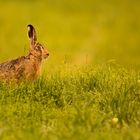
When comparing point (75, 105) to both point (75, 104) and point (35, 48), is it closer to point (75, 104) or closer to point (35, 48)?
A: point (75, 104)

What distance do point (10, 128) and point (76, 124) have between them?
637 millimetres

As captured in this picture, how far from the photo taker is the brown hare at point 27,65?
987cm

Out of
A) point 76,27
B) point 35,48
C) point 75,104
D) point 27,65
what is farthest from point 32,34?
point 76,27

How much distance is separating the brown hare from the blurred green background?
1150cm

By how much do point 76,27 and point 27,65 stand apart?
63.3 feet

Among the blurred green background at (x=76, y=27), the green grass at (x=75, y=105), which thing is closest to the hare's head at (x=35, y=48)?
the green grass at (x=75, y=105)

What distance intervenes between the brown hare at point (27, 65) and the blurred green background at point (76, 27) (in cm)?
1150

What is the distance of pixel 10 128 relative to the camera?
7.85 metres

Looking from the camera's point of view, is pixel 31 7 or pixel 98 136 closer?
pixel 98 136

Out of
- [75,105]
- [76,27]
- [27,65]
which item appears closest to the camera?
[75,105]

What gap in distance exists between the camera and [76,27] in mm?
29281

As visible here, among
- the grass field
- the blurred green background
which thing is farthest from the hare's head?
the blurred green background

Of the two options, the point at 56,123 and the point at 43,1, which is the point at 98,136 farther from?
the point at 43,1

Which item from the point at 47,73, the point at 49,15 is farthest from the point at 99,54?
the point at 47,73
